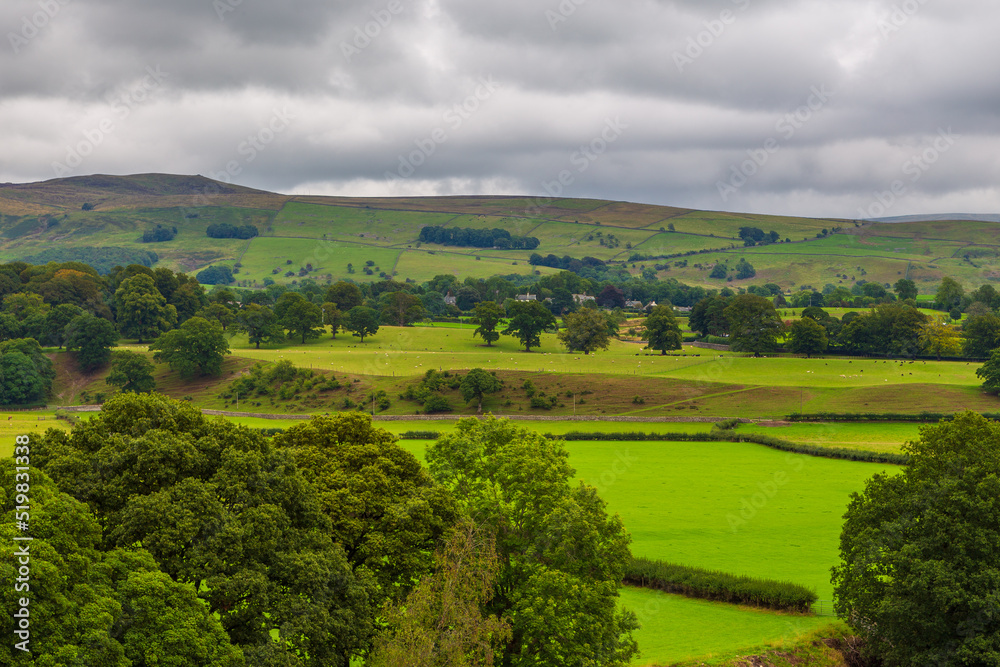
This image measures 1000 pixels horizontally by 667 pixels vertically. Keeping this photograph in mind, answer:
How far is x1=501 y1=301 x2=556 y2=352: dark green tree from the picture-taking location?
139 meters

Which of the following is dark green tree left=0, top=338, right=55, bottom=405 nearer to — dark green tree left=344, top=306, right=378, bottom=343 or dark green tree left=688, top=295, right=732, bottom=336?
dark green tree left=344, top=306, right=378, bottom=343

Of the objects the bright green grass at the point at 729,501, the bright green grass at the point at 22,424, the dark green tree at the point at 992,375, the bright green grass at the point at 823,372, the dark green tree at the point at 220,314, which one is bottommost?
the bright green grass at the point at 22,424

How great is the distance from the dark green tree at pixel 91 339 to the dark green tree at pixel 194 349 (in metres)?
9.99

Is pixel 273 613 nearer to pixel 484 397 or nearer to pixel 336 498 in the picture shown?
pixel 336 498

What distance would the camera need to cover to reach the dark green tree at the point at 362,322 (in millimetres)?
148125

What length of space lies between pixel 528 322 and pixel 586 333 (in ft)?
34.1

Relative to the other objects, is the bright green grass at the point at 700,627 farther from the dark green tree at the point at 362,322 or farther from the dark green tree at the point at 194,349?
the dark green tree at the point at 362,322

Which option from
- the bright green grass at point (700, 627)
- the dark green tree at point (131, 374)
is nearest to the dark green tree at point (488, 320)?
the dark green tree at point (131, 374)

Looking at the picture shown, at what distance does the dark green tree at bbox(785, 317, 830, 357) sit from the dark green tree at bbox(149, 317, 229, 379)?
93.3 metres

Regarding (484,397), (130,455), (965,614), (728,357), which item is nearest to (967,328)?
(728,357)

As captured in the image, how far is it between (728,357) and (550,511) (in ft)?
339

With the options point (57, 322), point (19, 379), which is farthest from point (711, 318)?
point (19, 379)

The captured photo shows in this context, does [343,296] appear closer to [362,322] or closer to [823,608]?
[362,322]

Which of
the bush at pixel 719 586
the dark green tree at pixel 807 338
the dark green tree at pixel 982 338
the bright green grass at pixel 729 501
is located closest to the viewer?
the bush at pixel 719 586
